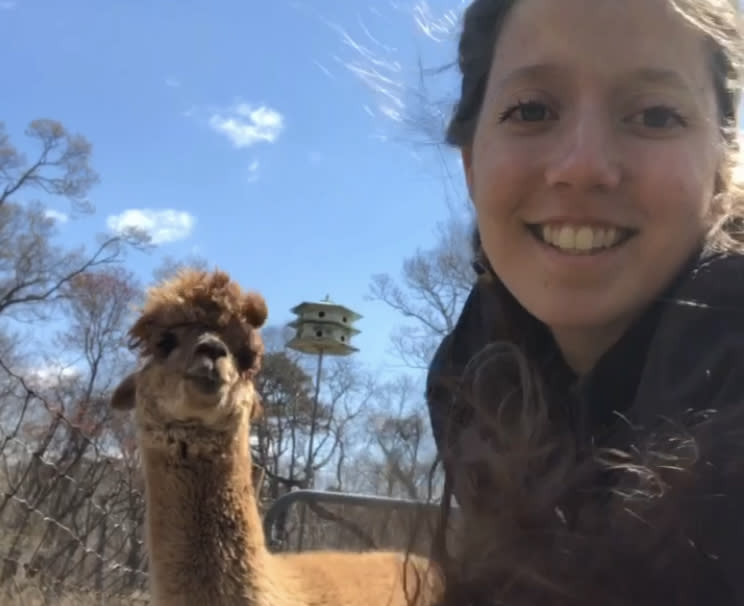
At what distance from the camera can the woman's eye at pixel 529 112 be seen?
1309 mm

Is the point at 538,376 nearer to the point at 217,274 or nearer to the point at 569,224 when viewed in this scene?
the point at 569,224

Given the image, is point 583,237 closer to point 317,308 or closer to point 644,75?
point 644,75

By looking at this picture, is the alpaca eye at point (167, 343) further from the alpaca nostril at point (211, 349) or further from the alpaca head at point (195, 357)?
the alpaca nostril at point (211, 349)

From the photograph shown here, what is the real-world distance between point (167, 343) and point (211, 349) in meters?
0.27

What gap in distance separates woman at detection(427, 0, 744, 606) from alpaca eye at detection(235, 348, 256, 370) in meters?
2.83

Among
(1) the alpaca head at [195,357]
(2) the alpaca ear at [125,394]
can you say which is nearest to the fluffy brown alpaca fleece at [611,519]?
(1) the alpaca head at [195,357]

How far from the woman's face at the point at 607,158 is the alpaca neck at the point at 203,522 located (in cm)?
273

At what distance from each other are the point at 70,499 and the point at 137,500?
2004mm

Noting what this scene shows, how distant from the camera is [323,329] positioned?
13.9m

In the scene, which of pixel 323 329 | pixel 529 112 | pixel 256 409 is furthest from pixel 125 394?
pixel 323 329

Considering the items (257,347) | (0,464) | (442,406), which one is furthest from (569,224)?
(0,464)

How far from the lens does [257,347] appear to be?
172 inches

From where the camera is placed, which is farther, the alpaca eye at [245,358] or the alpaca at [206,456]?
the alpaca eye at [245,358]

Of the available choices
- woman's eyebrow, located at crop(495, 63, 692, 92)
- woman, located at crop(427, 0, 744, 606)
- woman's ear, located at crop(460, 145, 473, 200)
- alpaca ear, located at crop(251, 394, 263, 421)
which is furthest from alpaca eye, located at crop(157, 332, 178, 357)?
woman's eyebrow, located at crop(495, 63, 692, 92)
